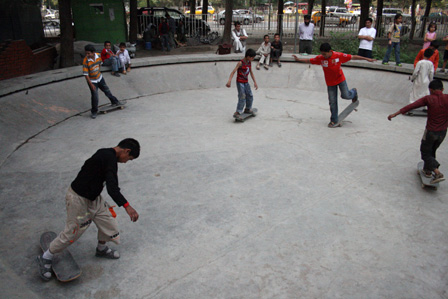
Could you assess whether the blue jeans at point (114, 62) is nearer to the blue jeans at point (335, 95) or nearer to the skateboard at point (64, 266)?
the blue jeans at point (335, 95)

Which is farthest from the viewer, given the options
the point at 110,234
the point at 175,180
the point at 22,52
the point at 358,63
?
the point at 358,63

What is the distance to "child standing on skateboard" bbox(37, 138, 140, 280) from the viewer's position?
3498 mm

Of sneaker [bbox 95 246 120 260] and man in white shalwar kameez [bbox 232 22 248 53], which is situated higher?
man in white shalwar kameez [bbox 232 22 248 53]

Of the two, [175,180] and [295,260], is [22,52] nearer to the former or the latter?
[175,180]

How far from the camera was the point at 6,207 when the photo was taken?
507 cm

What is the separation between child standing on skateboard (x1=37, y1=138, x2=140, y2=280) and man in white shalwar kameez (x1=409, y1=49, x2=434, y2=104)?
777 cm

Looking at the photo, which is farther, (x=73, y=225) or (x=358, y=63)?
(x=358, y=63)

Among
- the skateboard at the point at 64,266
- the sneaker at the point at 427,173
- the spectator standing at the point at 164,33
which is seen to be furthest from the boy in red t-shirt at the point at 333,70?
the spectator standing at the point at 164,33

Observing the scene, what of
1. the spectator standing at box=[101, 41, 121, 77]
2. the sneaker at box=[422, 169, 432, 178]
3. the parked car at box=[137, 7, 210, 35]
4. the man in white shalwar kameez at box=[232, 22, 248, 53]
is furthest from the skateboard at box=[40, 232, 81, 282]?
the parked car at box=[137, 7, 210, 35]

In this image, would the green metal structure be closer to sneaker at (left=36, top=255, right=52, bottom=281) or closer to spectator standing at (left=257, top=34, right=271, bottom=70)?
spectator standing at (left=257, top=34, right=271, bottom=70)

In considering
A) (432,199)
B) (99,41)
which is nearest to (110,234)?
(432,199)

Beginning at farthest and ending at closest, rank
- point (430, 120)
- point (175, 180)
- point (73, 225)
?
point (175, 180), point (430, 120), point (73, 225)

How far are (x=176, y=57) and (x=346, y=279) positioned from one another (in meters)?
10.6

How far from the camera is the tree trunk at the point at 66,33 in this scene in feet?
40.4
